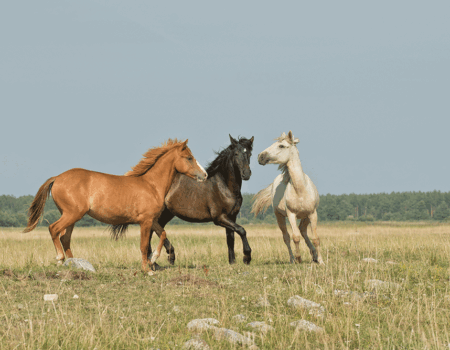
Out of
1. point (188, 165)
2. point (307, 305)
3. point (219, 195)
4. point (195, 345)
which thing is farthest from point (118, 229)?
point (195, 345)

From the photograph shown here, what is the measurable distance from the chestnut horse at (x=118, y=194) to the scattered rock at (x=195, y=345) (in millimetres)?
4533

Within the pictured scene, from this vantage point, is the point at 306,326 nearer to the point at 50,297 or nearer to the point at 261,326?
the point at 261,326

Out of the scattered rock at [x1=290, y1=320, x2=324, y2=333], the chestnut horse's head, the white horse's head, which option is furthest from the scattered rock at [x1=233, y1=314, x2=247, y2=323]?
the white horse's head

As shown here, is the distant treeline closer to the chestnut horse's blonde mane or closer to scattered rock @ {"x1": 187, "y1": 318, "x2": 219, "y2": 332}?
the chestnut horse's blonde mane

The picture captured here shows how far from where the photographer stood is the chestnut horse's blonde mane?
33.4ft

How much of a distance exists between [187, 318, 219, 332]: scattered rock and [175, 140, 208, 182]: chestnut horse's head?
4332 millimetres

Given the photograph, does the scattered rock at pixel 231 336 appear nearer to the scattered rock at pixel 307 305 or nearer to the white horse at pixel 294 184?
the scattered rock at pixel 307 305

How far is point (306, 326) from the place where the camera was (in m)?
5.88

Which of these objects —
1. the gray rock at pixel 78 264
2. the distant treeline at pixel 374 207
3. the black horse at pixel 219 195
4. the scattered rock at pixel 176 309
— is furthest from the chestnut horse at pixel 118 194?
the distant treeline at pixel 374 207

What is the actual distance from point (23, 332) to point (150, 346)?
59.7 inches

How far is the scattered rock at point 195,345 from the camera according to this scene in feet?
16.6

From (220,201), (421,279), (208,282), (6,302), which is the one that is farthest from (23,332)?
(421,279)

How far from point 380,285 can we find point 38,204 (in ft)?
24.1

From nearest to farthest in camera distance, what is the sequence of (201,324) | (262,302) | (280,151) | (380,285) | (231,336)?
(231,336) < (201,324) < (262,302) < (380,285) < (280,151)
